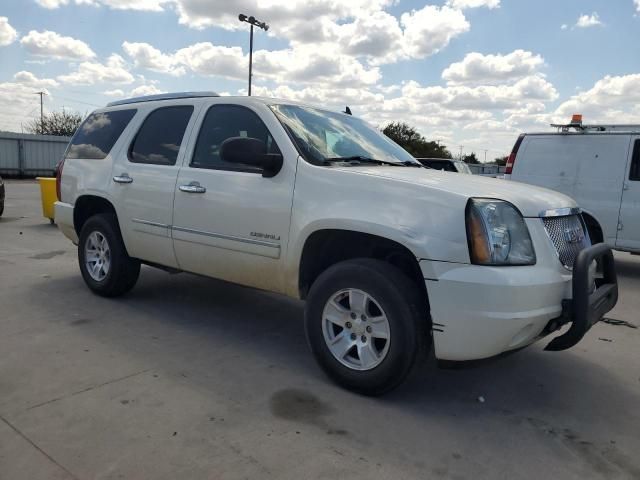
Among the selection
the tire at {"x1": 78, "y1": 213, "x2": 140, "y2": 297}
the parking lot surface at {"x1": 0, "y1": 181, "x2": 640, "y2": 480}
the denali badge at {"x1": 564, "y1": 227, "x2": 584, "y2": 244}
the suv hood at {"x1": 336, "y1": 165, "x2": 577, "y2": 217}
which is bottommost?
the parking lot surface at {"x1": 0, "y1": 181, "x2": 640, "y2": 480}

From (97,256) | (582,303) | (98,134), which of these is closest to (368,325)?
(582,303)

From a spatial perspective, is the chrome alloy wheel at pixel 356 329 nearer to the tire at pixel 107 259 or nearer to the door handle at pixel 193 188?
the door handle at pixel 193 188

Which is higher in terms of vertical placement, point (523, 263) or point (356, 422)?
point (523, 263)

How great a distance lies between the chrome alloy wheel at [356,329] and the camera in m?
3.35

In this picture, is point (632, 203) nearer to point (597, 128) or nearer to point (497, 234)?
point (597, 128)

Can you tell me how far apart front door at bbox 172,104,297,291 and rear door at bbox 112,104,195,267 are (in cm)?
16

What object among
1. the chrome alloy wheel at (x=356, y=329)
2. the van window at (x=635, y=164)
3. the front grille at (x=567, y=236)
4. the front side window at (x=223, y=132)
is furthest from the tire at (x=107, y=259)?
the van window at (x=635, y=164)

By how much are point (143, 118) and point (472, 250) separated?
3.48 m

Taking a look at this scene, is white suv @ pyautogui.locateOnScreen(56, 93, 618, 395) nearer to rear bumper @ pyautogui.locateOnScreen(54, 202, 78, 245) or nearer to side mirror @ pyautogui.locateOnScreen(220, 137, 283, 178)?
side mirror @ pyautogui.locateOnScreen(220, 137, 283, 178)

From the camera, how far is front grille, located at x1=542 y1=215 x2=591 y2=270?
10.7 ft

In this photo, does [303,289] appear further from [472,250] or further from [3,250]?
[3,250]

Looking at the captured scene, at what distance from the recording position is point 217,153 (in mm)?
4363

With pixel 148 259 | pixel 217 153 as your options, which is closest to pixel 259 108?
pixel 217 153

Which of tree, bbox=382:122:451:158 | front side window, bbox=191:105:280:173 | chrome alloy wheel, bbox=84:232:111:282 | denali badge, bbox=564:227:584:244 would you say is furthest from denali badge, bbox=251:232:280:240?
tree, bbox=382:122:451:158
